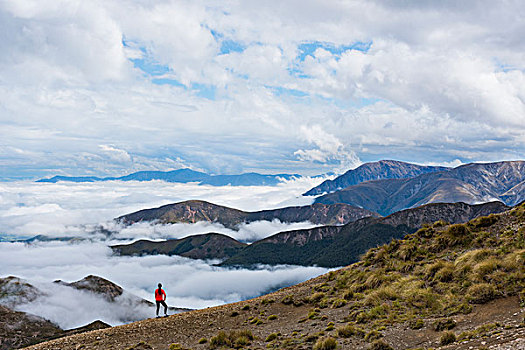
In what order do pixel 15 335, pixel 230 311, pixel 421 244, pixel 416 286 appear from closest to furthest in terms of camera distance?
1. pixel 416 286
2. pixel 230 311
3. pixel 421 244
4. pixel 15 335

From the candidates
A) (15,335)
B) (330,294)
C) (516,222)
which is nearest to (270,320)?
(330,294)

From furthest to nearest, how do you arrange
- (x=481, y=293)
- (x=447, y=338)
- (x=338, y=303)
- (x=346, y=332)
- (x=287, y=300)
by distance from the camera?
(x=287, y=300) < (x=338, y=303) < (x=481, y=293) < (x=346, y=332) < (x=447, y=338)

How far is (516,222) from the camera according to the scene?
26.1 m

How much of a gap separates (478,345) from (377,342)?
4.21m

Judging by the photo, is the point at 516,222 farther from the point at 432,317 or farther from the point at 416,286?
the point at 432,317

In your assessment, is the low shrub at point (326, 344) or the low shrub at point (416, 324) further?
the low shrub at point (416, 324)

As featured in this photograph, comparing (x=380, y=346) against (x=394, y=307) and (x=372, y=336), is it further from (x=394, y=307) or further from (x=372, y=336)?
(x=394, y=307)

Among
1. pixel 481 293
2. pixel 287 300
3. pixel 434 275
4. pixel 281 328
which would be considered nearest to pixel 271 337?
pixel 281 328

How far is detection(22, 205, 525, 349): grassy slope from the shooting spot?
1590cm

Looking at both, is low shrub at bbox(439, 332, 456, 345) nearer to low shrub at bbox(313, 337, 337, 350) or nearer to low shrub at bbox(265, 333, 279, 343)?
low shrub at bbox(313, 337, 337, 350)

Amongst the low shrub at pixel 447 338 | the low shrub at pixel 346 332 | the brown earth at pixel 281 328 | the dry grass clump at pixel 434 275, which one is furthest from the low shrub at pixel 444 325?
the low shrub at pixel 346 332

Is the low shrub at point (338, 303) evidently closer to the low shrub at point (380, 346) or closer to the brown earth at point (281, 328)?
the brown earth at point (281, 328)

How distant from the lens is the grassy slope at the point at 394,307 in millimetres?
15898

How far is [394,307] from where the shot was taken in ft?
65.8
